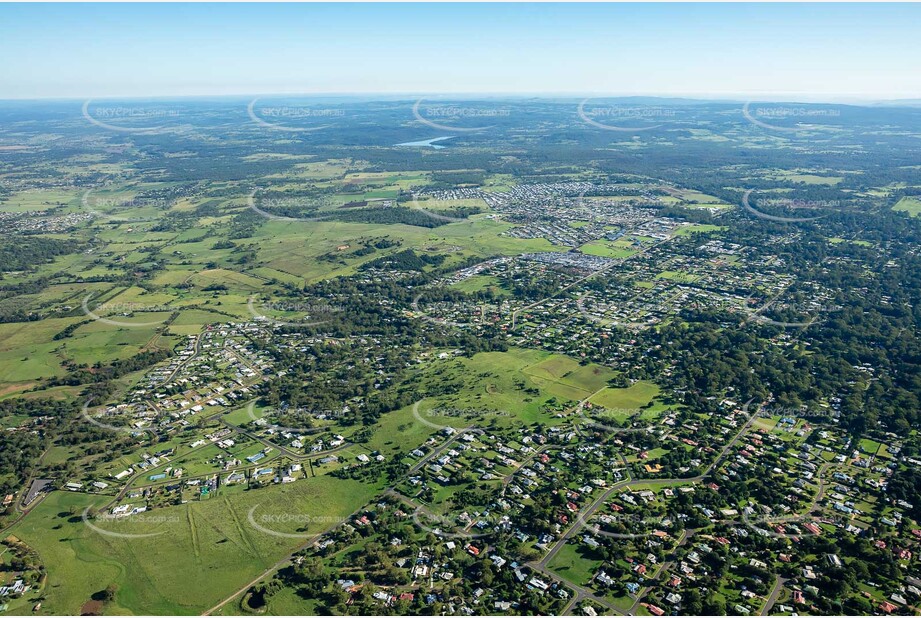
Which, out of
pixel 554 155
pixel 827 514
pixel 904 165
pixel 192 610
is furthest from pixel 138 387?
pixel 904 165

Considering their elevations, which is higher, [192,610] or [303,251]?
[303,251]

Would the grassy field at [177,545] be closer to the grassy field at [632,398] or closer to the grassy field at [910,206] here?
the grassy field at [632,398]

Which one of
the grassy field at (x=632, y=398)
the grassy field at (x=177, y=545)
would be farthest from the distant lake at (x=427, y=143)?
the grassy field at (x=177, y=545)

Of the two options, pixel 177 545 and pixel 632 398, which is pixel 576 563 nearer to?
pixel 632 398

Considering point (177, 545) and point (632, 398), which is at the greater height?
point (632, 398)

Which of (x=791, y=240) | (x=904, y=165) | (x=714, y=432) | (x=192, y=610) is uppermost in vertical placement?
(x=904, y=165)

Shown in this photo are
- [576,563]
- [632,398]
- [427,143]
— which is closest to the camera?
[576,563]

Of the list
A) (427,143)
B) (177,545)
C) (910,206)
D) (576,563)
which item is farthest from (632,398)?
(427,143)

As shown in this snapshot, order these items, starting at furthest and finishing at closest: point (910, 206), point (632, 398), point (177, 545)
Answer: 1. point (910, 206)
2. point (632, 398)
3. point (177, 545)

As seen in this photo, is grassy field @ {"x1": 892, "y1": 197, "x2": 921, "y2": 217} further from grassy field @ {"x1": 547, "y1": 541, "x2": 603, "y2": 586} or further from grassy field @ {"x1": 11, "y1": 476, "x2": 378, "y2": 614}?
grassy field @ {"x1": 11, "y1": 476, "x2": 378, "y2": 614}

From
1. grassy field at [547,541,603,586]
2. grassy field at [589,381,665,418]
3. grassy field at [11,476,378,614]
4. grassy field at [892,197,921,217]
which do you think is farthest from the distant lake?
grassy field at [547,541,603,586]

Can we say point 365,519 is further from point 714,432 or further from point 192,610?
point 714,432
